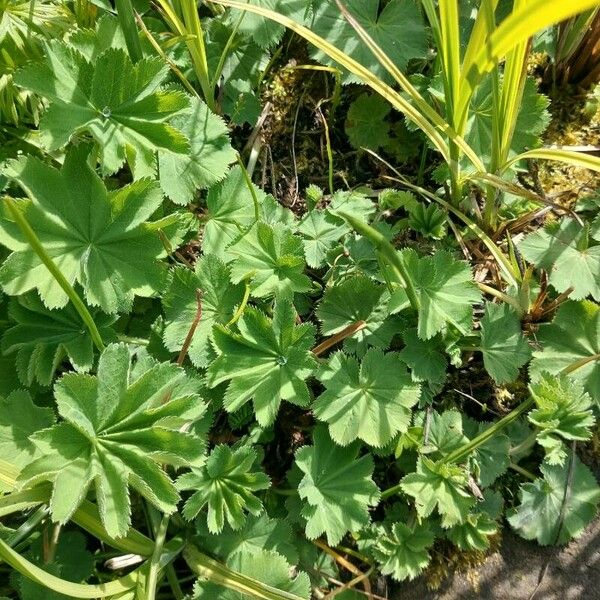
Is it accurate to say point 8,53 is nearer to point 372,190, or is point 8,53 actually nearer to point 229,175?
point 229,175

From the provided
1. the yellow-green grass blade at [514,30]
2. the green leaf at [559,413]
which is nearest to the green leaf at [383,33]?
the yellow-green grass blade at [514,30]

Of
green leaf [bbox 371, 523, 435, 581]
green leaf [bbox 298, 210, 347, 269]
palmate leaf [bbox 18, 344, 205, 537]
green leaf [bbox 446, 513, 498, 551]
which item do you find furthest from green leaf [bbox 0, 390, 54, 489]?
green leaf [bbox 446, 513, 498, 551]

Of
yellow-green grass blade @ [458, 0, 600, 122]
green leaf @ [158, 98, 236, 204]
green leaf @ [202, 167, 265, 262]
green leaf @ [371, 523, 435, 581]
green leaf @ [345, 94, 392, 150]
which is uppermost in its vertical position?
yellow-green grass blade @ [458, 0, 600, 122]

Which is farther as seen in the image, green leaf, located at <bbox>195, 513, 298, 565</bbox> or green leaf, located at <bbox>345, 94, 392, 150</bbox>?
green leaf, located at <bbox>345, 94, 392, 150</bbox>

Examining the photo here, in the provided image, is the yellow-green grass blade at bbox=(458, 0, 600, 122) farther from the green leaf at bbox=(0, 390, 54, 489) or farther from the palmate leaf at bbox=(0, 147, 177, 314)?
the green leaf at bbox=(0, 390, 54, 489)

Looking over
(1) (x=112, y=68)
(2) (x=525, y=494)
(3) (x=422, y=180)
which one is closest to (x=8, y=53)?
(1) (x=112, y=68)

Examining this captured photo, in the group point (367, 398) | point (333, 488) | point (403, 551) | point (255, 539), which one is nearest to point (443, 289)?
point (367, 398)
